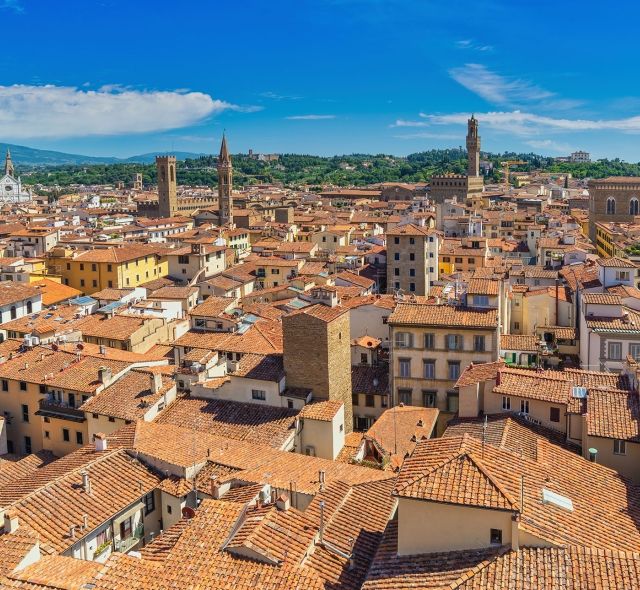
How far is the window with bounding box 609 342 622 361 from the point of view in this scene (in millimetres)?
33938

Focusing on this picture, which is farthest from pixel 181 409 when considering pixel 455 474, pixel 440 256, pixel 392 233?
pixel 440 256

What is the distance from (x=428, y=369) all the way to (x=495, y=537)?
64.9 feet

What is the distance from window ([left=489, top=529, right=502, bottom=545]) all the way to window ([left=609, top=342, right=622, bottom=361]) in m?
21.7

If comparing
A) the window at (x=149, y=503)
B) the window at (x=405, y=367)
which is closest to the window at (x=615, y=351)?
the window at (x=405, y=367)

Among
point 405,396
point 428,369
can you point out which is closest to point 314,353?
point 405,396

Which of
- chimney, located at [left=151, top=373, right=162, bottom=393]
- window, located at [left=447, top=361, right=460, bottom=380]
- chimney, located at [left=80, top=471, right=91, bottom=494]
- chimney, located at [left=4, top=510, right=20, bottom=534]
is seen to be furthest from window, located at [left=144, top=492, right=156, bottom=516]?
window, located at [left=447, top=361, right=460, bottom=380]

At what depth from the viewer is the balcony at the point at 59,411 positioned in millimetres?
31852

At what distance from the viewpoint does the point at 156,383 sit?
31.8m

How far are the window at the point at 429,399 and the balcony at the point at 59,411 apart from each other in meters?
16.3

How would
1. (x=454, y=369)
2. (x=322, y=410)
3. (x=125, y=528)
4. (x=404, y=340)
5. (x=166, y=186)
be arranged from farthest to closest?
(x=166, y=186) → (x=404, y=340) → (x=454, y=369) → (x=322, y=410) → (x=125, y=528)

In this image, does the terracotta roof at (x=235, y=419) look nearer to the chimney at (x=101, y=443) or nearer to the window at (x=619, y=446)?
the chimney at (x=101, y=443)

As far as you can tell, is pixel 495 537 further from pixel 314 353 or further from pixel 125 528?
pixel 314 353

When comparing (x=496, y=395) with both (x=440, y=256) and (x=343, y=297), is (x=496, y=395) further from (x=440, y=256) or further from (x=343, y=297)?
(x=440, y=256)

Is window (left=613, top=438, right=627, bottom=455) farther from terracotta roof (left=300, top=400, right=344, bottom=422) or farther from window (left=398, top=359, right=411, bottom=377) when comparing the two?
window (left=398, top=359, right=411, bottom=377)
